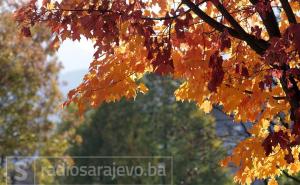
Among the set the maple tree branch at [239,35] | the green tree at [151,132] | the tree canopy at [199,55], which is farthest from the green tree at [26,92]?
the maple tree branch at [239,35]

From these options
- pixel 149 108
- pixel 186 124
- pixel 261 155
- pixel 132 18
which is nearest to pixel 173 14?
pixel 132 18

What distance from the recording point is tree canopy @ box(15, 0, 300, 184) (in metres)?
4.20

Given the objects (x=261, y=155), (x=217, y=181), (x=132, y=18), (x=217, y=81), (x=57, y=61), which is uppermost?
(x=57, y=61)

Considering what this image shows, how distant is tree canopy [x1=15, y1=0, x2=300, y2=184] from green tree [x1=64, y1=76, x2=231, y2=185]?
2202 centimetres

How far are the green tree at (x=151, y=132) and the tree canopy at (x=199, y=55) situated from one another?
2202 centimetres

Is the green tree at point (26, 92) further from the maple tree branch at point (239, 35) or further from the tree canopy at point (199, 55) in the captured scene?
the maple tree branch at point (239, 35)

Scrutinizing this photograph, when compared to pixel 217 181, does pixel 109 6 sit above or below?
above

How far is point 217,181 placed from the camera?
3030 centimetres

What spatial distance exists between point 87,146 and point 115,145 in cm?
386

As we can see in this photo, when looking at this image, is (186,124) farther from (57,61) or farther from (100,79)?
(100,79)

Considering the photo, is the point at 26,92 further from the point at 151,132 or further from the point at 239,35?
the point at 239,35

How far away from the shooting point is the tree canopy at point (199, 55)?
13.8 ft

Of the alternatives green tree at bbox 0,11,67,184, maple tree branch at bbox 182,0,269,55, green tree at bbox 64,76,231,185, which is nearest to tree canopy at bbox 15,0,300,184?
maple tree branch at bbox 182,0,269,55

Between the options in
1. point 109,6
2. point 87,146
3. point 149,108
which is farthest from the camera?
point 87,146
